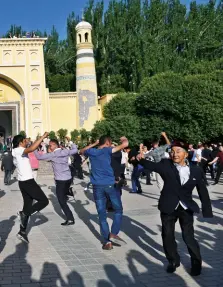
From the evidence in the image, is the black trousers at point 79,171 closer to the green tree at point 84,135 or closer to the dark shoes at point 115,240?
the dark shoes at point 115,240

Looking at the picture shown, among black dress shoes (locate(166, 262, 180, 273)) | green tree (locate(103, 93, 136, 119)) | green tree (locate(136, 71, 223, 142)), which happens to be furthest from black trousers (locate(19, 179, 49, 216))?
green tree (locate(103, 93, 136, 119))

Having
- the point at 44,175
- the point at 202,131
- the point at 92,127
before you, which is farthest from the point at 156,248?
the point at 92,127

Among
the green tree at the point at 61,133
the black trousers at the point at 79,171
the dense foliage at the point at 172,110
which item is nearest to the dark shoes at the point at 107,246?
the black trousers at the point at 79,171

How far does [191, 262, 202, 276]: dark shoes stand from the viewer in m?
4.85

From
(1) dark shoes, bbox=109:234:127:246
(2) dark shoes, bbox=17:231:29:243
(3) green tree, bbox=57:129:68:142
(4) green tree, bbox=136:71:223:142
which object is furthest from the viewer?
(3) green tree, bbox=57:129:68:142

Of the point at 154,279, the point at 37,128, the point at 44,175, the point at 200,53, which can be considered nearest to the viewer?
the point at 154,279

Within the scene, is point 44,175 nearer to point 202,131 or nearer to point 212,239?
point 202,131

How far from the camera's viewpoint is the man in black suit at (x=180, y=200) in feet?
16.1

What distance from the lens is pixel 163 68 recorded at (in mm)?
35562

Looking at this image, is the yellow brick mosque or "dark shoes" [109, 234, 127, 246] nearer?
"dark shoes" [109, 234, 127, 246]

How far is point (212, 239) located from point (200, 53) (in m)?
33.2

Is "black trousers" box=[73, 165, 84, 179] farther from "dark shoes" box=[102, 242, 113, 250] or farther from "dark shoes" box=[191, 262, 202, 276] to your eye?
"dark shoes" box=[191, 262, 202, 276]

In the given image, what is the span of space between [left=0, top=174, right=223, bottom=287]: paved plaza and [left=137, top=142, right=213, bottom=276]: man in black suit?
27 cm

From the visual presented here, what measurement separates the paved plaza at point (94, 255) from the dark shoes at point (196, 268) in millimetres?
62
